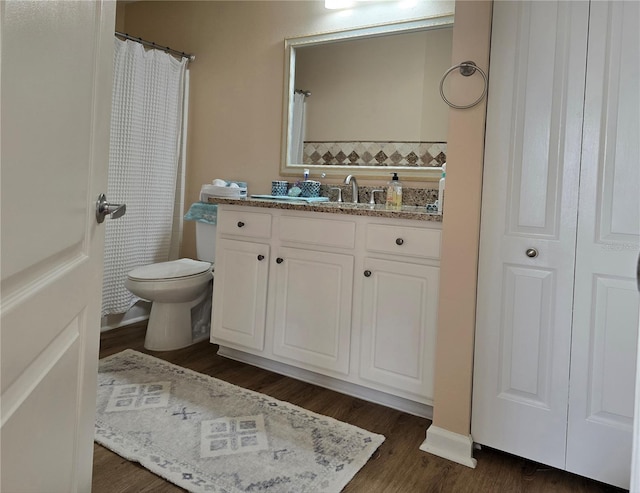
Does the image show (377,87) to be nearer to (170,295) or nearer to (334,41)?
(334,41)

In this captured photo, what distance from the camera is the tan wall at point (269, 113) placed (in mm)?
1626

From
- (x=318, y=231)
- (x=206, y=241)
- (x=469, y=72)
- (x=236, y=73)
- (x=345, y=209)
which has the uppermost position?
(x=236, y=73)

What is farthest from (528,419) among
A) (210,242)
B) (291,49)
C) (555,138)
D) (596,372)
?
(291,49)

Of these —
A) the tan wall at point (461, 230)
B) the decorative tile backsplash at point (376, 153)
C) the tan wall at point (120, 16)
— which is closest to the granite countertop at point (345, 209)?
the tan wall at point (461, 230)

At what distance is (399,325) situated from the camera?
6.25ft

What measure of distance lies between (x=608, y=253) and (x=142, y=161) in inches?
102

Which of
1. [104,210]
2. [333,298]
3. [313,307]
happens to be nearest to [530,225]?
[333,298]

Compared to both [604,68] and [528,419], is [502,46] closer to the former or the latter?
[604,68]

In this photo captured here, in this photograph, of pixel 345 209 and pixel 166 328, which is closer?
pixel 345 209

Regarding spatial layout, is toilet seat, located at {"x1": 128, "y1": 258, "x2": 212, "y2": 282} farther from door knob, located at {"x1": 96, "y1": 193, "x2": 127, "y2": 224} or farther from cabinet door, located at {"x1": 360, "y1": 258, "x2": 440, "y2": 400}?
door knob, located at {"x1": 96, "y1": 193, "x2": 127, "y2": 224}

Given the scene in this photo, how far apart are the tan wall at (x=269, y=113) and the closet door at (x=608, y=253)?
1.08ft

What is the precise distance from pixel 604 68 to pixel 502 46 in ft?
1.05

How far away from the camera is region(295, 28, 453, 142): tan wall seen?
242cm

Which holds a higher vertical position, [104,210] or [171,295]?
[104,210]
